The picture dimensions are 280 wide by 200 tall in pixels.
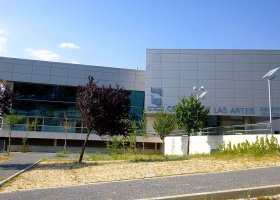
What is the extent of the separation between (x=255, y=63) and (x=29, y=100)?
31.7m

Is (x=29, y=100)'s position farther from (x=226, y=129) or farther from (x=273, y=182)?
(x=273, y=182)

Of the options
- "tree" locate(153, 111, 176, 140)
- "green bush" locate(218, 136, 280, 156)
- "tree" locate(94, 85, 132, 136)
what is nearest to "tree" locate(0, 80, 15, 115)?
"tree" locate(94, 85, 132, 136)

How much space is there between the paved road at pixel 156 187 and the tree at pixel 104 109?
10.2 m

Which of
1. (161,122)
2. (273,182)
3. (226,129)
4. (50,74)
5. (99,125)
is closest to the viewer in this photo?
(273,182)

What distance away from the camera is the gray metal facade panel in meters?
51.0

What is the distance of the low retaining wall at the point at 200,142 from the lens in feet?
81.5

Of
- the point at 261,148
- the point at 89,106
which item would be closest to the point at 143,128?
the point at 89,106

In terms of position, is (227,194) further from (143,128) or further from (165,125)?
(143,128)

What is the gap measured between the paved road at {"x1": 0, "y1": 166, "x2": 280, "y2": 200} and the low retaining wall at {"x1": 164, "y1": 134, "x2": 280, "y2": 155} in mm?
9656

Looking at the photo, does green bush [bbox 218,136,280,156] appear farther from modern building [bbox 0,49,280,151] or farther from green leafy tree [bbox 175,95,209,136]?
modern building [bbox 0,49,280,151]

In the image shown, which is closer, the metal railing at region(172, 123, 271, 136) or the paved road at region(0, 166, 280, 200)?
the paved road at region(0, 166, 280, 200)

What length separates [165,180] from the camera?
10.9m

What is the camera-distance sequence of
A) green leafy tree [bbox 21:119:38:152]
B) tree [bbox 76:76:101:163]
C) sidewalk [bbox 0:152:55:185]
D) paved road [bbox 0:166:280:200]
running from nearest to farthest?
paved road [bbox 0:166:280:200] → sidewalk [bbox 0:152:55:185] → tree [bbox 76:76:101:163] → green leafy tree [bbox 21:119:38:152]

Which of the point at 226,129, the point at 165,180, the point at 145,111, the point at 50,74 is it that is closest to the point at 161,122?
the point at 145,111
